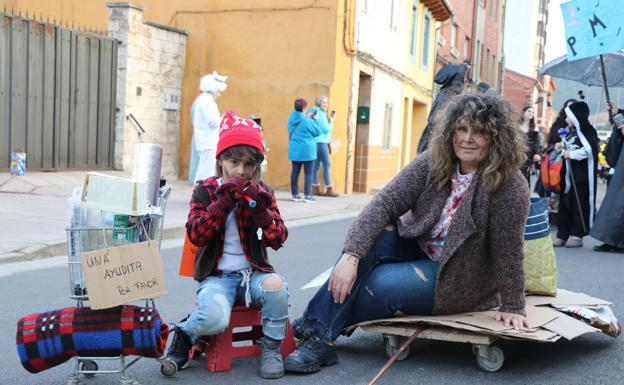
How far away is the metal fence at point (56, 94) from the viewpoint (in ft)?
39.3

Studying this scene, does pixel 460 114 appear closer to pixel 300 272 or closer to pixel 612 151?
pixel 300 272

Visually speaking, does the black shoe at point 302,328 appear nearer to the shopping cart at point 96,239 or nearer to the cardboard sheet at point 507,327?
the cardboard sheet at point 507,327

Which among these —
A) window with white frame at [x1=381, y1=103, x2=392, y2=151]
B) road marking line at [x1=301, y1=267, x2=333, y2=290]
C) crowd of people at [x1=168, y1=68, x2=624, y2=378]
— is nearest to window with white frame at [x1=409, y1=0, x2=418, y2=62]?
window with white frame at [x1=381, y1=103, x2=392, y2=151]

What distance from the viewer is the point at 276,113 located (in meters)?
15.7

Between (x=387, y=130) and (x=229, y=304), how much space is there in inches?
670

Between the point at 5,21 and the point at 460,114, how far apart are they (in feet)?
32.5

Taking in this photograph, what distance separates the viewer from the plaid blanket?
10.7 ft

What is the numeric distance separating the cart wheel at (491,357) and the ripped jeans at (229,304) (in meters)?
1.00

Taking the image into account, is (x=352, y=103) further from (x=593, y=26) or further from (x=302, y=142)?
(x=593, y=26)

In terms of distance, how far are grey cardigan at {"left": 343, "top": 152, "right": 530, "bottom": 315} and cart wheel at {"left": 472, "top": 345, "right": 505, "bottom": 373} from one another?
21 centimetres

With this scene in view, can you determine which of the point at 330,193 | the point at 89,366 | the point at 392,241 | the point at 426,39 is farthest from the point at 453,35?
the point at 89,366

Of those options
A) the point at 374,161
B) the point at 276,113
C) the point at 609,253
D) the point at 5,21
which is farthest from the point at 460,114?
the point at 374,161

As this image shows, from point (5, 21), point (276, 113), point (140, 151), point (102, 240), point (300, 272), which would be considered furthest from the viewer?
point (276, 113)

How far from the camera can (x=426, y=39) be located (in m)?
25.1
